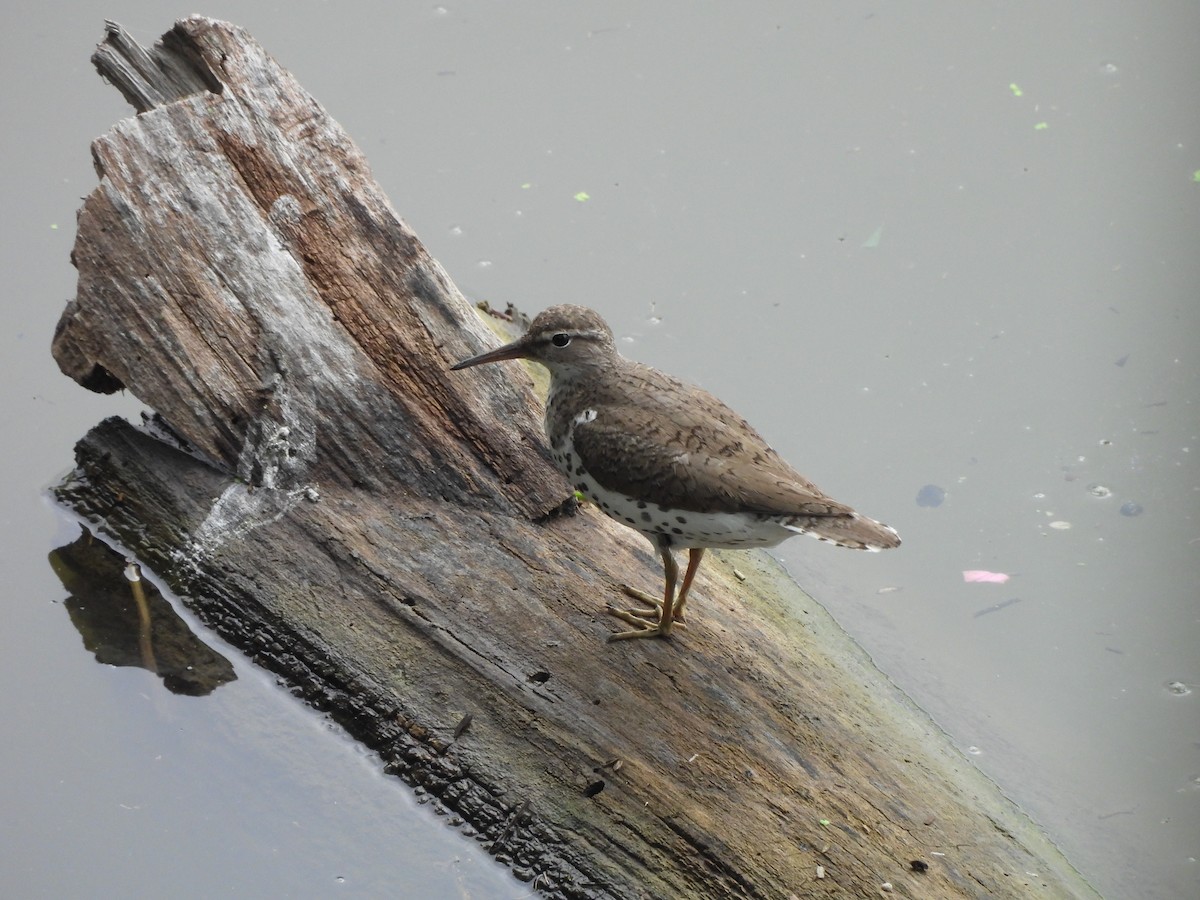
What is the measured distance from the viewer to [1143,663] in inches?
189

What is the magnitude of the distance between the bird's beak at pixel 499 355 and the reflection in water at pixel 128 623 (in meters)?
1.39

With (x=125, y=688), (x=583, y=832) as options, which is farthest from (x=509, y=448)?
(x=125, y=688)

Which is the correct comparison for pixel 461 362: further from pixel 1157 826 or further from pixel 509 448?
pixel 1157 826

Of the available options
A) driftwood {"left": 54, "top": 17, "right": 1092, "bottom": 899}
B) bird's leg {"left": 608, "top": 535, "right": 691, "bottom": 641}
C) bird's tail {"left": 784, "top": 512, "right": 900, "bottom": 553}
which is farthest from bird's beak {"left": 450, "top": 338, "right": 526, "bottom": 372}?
bird's tail {"left": 784, "top": 512, "right": 900, "bottom": 553}

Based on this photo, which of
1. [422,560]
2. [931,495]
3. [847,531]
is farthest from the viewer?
[931,495]

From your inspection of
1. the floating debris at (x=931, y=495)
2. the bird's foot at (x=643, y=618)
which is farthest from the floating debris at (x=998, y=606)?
the bird's foot at (x=643, y=618)

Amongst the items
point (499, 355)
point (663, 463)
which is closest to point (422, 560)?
point (499, 355)

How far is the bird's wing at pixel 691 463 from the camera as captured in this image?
10.5 feet

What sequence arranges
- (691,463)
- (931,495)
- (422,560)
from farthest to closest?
1. (931,495)
2. (422,560)
3. (691,463)

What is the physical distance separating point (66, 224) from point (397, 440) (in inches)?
135

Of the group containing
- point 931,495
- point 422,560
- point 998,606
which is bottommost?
point 998,606

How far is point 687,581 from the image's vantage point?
3670mm

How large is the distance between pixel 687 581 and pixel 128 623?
2.14 m

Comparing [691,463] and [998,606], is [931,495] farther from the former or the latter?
[691,463]
